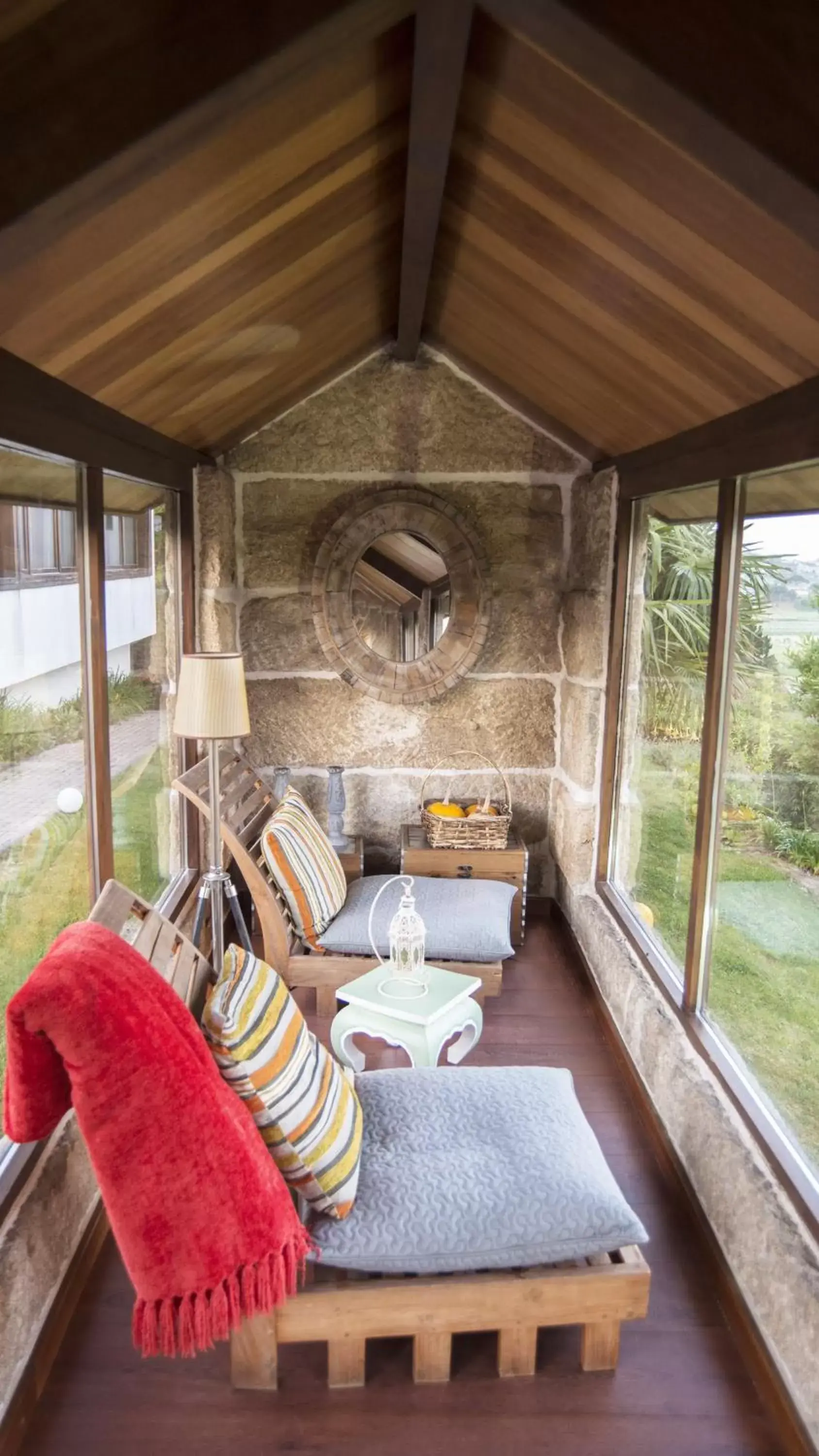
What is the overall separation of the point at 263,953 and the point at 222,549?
68.0 inches

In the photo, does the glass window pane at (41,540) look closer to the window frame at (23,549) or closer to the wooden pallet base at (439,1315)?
the window frame at (23,549)

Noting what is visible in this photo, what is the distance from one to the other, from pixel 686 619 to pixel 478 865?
1568 mm

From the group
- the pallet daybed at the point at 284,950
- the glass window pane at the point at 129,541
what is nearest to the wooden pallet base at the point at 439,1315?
the pallet daybed at the point at 284,950

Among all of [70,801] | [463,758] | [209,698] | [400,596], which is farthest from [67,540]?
[463,758]

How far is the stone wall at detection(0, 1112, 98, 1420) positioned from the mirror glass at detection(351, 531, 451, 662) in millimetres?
2653

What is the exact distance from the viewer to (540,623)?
461cm

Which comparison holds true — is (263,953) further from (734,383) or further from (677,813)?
(734,383)

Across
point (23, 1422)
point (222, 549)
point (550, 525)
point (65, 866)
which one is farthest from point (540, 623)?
point (23, 1422)

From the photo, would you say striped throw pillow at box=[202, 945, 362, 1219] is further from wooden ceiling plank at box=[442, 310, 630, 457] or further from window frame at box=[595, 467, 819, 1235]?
wooden ceiling plank at box=[442, 310, 630, 457]

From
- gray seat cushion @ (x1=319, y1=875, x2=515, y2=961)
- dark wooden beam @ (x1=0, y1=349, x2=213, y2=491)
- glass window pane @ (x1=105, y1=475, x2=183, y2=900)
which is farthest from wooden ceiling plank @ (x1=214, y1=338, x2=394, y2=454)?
gray seat cushion @ (x1=319, y1=875, x2=515, y2=961)

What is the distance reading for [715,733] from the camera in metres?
2.80

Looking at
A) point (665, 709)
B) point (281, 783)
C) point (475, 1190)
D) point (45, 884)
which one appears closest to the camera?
point (475, 1190)

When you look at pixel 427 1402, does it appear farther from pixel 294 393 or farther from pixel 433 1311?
pixel 294 393

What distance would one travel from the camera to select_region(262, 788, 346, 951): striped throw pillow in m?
3.62
